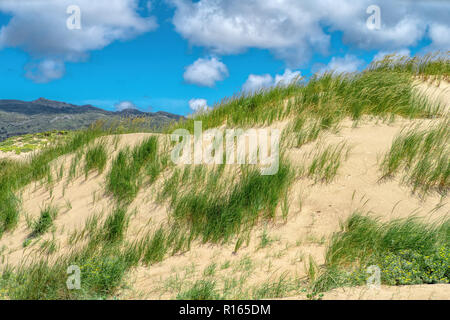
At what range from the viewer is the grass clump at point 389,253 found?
3777 mm

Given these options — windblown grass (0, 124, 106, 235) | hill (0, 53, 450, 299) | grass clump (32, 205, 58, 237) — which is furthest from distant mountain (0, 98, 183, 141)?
grass clump (32, 205, 58, 237)

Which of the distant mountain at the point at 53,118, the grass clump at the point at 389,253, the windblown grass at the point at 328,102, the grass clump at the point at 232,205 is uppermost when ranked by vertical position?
the distant mountain at the point at 53,118

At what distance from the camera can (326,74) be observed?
8555 millimetres

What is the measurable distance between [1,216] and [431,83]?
10.6 meters

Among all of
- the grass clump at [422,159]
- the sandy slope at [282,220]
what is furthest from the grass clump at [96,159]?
the grass clump at [422,159]

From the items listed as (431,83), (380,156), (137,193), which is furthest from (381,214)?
(431,83)

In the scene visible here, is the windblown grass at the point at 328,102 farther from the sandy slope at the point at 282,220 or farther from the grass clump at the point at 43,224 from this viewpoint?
the grass clump at the point at 43,224

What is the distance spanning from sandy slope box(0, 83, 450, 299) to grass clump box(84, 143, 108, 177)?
0.68ft

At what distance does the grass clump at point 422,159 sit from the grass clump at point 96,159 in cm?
551

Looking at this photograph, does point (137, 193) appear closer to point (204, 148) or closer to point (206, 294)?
point (204, 148)

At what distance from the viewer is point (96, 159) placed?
7516mm

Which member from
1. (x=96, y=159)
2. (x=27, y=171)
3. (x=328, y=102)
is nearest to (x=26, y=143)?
(x=27, y=171)

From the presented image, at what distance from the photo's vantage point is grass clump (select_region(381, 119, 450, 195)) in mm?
5656

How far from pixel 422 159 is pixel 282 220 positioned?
2726mm
